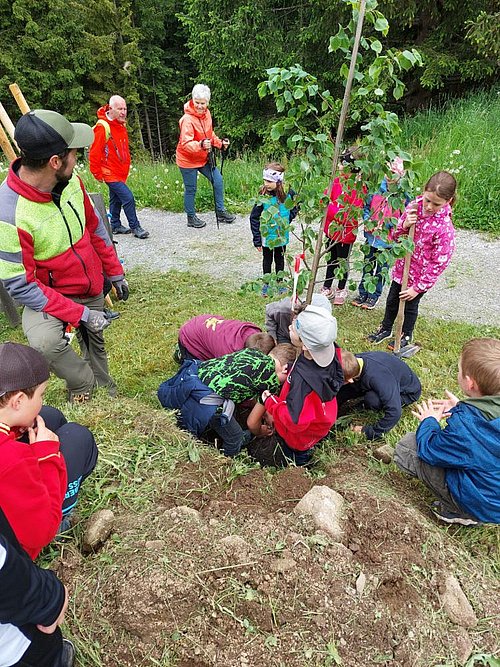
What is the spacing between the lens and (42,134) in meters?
2.67

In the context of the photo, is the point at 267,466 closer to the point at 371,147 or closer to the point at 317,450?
the point at 317,450

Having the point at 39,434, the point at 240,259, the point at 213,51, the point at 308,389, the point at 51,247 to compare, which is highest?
the point at 213,51

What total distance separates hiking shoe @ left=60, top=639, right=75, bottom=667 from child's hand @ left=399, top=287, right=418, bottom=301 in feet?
11.8

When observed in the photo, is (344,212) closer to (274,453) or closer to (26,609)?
(274,453)

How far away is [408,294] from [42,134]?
3.20 meters

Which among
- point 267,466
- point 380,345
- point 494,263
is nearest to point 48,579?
point 267,466

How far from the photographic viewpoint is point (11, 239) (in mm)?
2801

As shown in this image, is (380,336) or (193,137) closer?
(380,336)

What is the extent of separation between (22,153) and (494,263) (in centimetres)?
597

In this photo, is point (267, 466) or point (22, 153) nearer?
point (22, 153)

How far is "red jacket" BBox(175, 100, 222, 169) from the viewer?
7488 mm

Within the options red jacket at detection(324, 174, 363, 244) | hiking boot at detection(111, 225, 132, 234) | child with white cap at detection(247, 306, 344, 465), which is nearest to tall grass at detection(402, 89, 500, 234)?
red jacket at detection(324, 174, 363, 244)

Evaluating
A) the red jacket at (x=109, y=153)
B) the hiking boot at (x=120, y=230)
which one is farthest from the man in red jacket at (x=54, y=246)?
the hiking boot at (x=120, y=230)

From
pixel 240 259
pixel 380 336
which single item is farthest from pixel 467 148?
pixel 380 336
